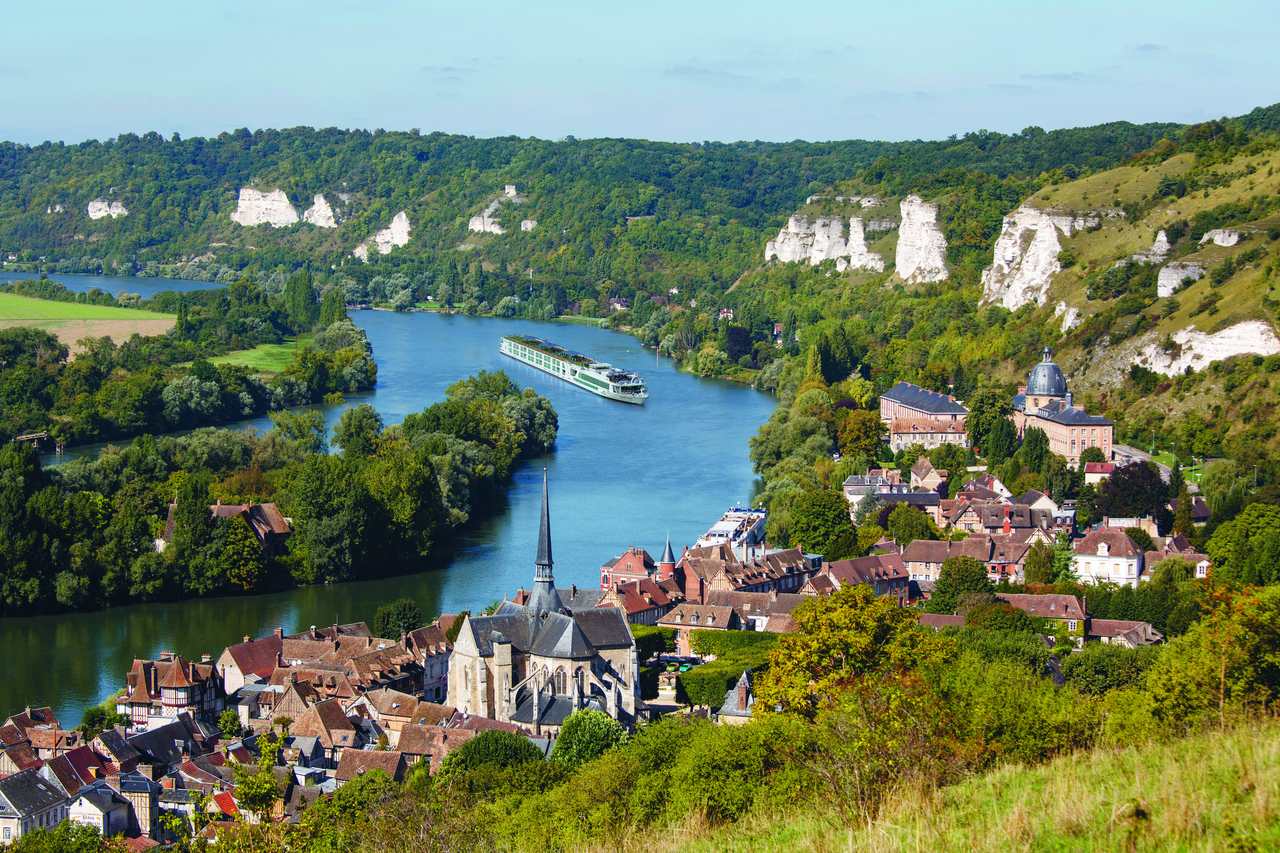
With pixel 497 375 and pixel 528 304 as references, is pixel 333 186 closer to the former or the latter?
pixel 528 304

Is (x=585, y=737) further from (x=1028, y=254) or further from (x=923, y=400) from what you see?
(x=1028, y=254)

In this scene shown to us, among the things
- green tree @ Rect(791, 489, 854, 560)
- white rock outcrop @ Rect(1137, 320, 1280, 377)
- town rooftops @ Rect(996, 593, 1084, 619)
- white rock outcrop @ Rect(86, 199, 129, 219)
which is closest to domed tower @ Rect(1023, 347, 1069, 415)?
white rock outcrop @ Rect(1137, 320, 1280, 377)

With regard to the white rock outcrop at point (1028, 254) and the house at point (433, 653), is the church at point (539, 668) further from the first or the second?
the white rock outcrop at point (1028, 254)

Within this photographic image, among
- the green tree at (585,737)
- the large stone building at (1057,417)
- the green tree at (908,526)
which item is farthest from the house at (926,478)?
the green tree at (585,737)

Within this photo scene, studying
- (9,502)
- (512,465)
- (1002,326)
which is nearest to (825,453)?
(512,465)

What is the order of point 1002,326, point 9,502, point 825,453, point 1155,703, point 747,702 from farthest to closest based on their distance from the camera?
point 1002,326
point 825,453
point 9,502
point 747,702
point 1155,703

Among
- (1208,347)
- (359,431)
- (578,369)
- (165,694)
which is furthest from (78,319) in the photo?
(165,694)
